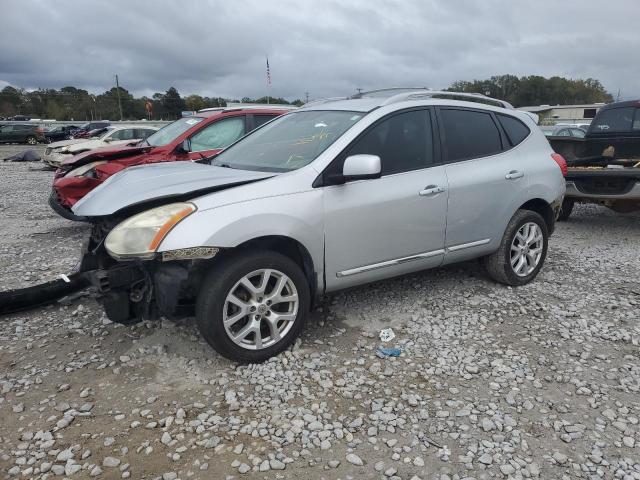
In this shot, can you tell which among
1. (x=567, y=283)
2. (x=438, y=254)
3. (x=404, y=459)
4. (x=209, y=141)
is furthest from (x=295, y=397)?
(x=209, y=141)

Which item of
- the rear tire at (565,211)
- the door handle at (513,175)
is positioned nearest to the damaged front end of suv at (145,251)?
the door handle at (513,175)

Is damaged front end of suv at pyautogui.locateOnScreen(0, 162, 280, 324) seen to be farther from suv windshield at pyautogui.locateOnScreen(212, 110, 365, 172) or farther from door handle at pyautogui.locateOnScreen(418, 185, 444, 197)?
door handle at pyautogui.locateOnScreen(418, 185, 444, 197)

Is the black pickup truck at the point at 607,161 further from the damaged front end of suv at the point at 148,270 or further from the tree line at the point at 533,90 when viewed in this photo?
the tree line at the point at 533,90

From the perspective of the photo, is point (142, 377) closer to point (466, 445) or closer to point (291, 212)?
point (291, 212)

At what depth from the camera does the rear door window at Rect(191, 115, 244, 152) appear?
6953 millimetres

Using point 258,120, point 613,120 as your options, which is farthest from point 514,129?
point 613,120

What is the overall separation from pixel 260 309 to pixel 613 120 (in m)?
8.05

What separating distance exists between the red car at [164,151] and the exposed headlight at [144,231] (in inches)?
125

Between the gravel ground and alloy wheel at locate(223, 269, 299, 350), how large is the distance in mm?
210

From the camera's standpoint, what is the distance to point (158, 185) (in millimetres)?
3426

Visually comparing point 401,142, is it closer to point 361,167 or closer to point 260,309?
point 361,167

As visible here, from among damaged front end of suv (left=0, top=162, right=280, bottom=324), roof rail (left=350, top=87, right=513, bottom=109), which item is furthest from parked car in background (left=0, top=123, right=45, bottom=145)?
damaged front end of suv (left=0, top=162, right=280, bottom=324)

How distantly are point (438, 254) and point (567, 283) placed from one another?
66.9 inches

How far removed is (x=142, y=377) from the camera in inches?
128
